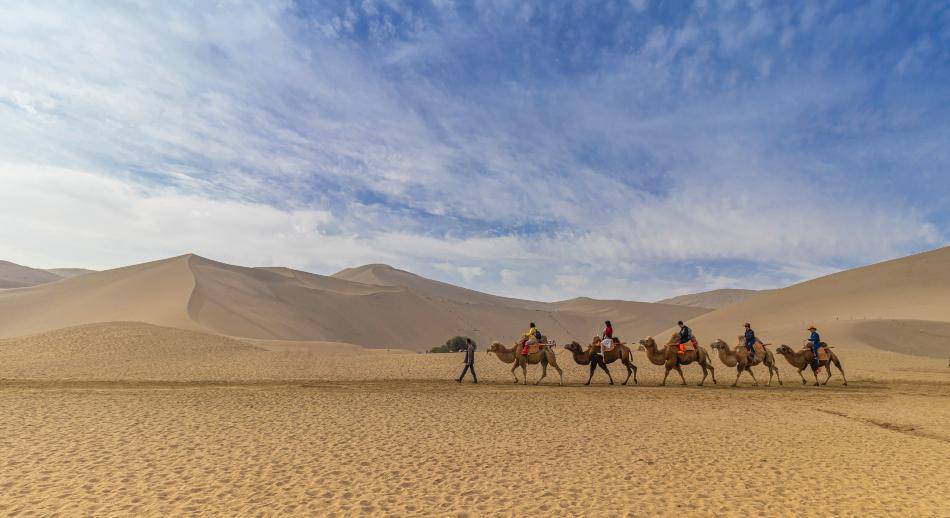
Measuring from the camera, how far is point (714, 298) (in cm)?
15650

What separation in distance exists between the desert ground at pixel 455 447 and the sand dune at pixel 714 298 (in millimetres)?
142067

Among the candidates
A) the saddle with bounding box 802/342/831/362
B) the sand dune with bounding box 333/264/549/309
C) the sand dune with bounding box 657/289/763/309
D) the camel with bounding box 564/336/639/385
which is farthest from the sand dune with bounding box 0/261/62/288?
the sand dune with bounding box 657/289/763/309

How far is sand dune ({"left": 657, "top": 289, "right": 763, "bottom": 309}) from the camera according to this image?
150 metres

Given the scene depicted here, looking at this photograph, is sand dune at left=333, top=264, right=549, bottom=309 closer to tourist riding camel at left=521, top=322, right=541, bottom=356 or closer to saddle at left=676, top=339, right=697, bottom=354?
tourist riding camel at left=521, top=322, right=541, bottom=356

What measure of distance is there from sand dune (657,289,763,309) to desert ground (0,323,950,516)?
142 metres

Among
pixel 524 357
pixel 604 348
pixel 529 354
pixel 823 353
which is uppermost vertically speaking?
pixel 823 353

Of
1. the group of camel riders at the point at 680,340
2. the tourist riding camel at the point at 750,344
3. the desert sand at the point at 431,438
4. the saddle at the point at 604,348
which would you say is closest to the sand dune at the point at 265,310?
the desert sand at the point at 431,438

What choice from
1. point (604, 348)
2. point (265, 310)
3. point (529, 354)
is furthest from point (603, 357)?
point (265, 310)

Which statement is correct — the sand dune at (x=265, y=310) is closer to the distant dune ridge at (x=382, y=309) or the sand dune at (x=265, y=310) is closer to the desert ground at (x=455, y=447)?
the distant dune ridge at (x=382, y=309)

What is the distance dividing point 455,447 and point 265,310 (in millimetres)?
50198

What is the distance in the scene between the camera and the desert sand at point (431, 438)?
6773 millimetres

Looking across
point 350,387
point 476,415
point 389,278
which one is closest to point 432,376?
point 350,387

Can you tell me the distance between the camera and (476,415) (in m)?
12.8

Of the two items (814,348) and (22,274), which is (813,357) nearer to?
(814,348)
